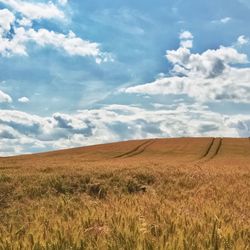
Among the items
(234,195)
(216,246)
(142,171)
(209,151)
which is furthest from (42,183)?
(209,151)

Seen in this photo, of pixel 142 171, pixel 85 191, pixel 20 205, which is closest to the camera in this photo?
pixel 20 205

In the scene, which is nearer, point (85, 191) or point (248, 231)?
point (248, 231)

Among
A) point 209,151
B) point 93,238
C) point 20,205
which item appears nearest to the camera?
point 93,238

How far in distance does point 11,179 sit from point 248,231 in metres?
13.7

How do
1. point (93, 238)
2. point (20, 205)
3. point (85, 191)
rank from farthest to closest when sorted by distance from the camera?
point (85, 191) → point (20, 205) → point (93, 238)

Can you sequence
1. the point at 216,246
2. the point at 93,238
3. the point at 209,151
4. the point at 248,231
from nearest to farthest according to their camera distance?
the point at 216,246
the point at 93,238
the point at 248,231
the point at 209,151

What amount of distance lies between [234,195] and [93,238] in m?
6.62

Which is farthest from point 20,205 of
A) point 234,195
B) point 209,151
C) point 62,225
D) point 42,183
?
point 209,151

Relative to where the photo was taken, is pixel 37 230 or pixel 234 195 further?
pixel 234 195

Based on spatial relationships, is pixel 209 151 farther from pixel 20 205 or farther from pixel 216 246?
pixel 216 246

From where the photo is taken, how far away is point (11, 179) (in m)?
18.3

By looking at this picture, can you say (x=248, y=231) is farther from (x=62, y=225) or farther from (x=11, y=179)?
(x=11, y=179)

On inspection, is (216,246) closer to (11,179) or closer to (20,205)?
(20,205)

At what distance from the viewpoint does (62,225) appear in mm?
6121
